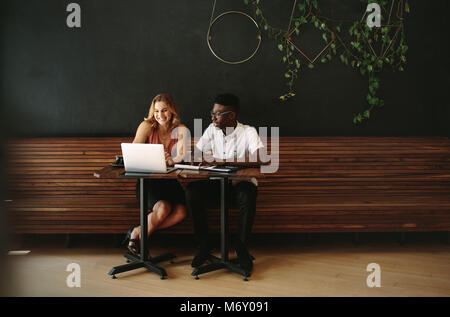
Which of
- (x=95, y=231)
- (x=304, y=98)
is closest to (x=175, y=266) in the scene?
(x=95, y=231)

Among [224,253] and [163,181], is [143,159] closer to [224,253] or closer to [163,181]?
[163,181]

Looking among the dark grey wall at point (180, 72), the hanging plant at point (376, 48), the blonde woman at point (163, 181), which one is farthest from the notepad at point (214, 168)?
the hanging plant at point (376, 48)

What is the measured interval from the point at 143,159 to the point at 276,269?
1.31 meters

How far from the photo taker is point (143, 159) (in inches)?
113

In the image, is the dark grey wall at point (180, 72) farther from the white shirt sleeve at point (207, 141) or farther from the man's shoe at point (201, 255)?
the man's shoe at point (201, 255)

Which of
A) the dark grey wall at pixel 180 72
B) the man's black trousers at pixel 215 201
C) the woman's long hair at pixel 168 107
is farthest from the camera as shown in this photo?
the dark grey wall at pixel 180 72

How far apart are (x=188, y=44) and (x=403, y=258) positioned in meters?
2.84

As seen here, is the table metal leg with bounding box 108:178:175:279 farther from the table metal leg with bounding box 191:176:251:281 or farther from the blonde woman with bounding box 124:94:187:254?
the table metal leg with bounding box 191:176:251:281

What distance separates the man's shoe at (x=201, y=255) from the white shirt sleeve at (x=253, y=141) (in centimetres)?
84

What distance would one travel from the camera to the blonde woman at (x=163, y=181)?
3.31 m

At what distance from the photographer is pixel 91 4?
4266 mm

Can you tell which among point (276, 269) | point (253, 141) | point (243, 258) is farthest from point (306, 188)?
→ point (243, 258)

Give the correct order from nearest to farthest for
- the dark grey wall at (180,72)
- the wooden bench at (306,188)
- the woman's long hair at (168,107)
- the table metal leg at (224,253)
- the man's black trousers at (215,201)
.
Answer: the table metal leg at (224,253) → the man's black trousers at (215,201) → the woman's long hair at (168,107) → the wooden bench at (306,188) → the dark grey wall at (180,72)

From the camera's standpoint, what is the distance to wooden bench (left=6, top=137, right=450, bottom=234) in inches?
140
